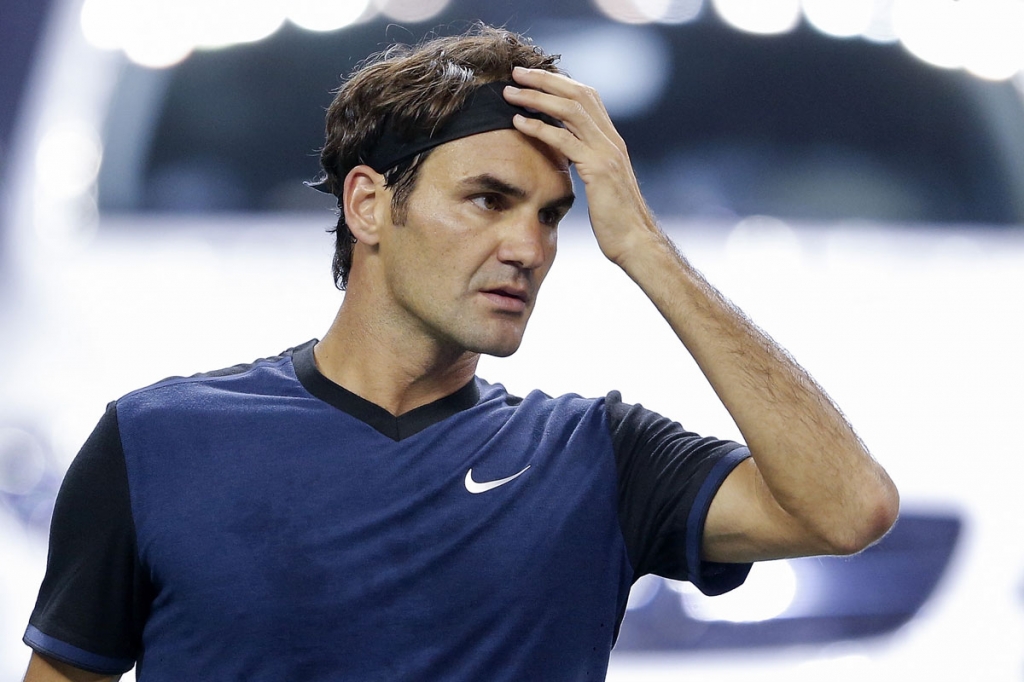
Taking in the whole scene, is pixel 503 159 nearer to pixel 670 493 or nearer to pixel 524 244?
pixel 524 244

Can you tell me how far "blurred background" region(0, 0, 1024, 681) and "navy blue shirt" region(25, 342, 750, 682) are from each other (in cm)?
109

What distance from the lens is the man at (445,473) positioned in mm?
1328

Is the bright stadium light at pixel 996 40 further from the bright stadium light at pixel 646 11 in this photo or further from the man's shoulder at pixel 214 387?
the man's shoulder at pixel 214 387

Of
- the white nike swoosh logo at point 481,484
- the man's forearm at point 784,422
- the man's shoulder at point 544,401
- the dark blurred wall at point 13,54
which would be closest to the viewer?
the man's forearm at point 784,422

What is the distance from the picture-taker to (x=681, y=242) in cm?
284

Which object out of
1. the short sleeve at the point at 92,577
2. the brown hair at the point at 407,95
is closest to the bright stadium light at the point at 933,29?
the brown hair at the point at 407,95

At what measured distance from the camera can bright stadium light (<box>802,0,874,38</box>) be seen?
3.07 m

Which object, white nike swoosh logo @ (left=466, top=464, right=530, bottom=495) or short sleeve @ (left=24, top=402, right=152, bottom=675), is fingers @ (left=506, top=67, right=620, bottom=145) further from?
short sleeve @ (left=24, top=402, right=152, bottom=675)

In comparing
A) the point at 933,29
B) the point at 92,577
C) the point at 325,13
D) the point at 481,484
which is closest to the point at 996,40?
the point at 933,29

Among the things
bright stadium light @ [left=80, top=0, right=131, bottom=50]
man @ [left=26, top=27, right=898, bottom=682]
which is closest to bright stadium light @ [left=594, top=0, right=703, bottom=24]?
bright stadium light @ [left=80, top=0, right=131, bottom=50]

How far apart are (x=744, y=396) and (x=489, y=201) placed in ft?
1.32

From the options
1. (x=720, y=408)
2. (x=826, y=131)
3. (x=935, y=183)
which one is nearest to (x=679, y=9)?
(x=826, y=131)

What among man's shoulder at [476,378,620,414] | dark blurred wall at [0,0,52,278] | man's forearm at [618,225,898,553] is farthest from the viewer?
dark blurred wall at [0,0,52,278]

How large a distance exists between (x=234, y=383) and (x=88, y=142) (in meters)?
1.56
